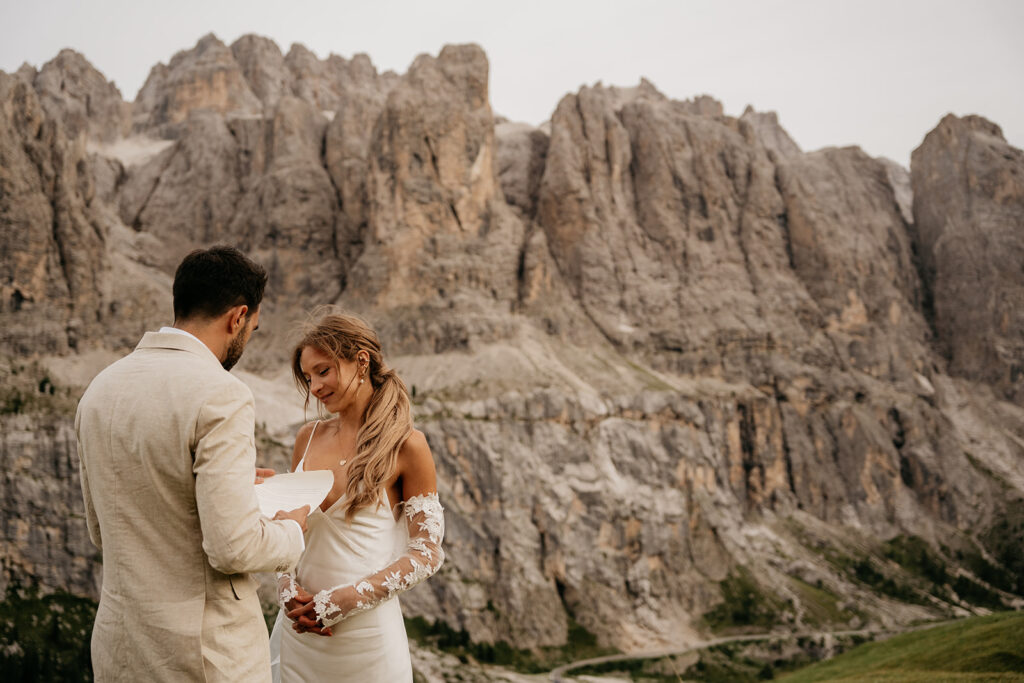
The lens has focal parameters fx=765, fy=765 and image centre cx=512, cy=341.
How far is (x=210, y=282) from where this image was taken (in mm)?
4414

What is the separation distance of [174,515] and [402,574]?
1.57 meters

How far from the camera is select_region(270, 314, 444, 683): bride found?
4.99 m

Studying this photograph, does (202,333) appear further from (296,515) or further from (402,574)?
(402,574)

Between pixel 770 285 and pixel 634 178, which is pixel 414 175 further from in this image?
pixel 770 285

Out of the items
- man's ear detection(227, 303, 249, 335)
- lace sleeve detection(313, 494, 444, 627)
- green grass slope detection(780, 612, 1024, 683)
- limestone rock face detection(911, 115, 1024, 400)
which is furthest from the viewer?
limestone rock face detection(911, 115, 1024, 400)

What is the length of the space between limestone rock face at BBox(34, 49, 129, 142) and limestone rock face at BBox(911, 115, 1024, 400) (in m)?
139

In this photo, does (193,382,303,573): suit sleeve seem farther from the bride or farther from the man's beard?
the bride

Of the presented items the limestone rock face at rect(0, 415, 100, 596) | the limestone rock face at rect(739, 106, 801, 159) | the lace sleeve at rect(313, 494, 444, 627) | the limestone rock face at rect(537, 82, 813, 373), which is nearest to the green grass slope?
the lace sleeve at rect(313, 494, 444, 627)

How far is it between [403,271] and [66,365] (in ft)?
124

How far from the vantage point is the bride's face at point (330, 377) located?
17.7 feet

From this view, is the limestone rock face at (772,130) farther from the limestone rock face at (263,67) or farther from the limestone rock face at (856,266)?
the limestone rock face at (263,67)

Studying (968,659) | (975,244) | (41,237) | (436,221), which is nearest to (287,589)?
(968,659)

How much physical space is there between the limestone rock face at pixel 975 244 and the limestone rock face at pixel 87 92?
456 feet

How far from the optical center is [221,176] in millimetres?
114625
